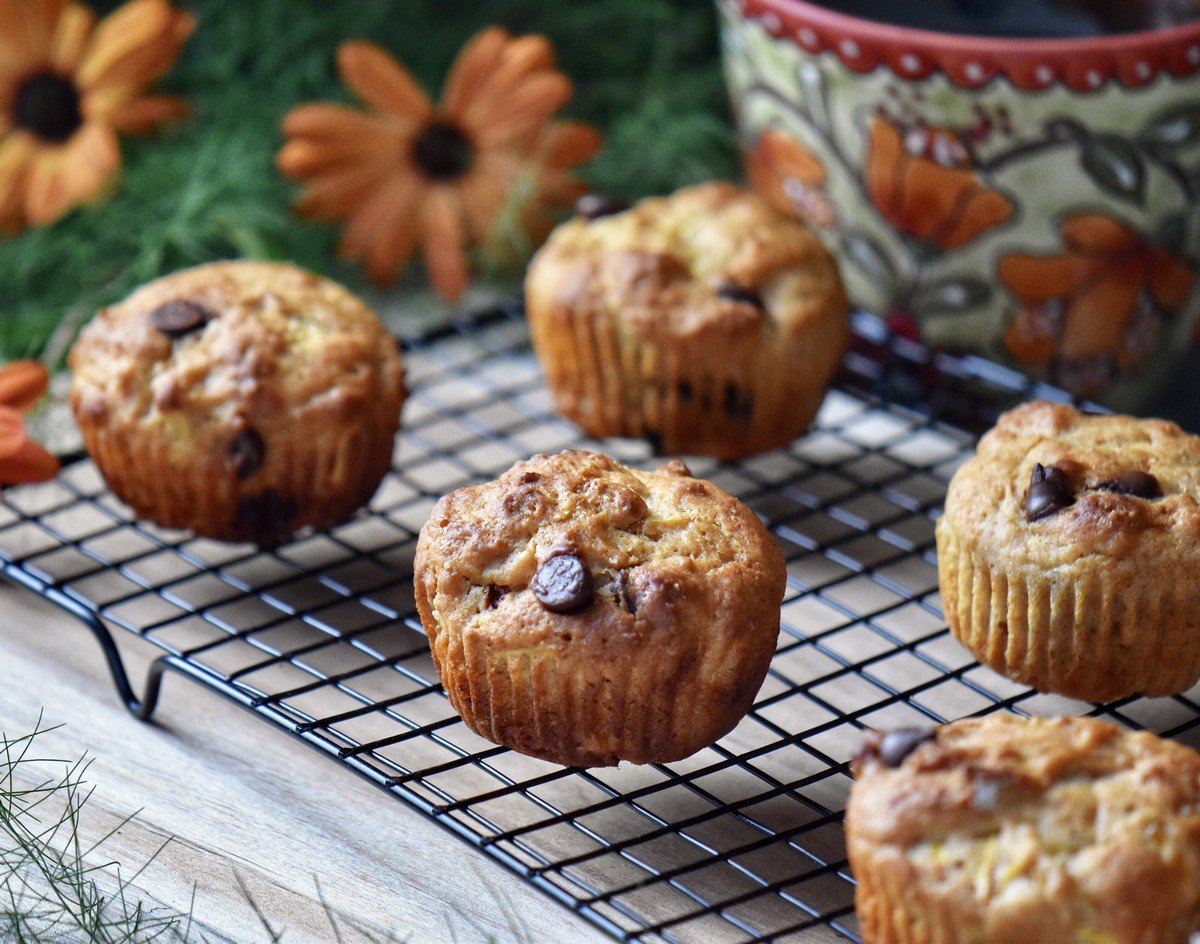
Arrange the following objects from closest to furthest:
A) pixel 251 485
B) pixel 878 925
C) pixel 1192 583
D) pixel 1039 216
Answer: pixel 878 925 → pixel 1192 583 → pixel 251 485 → pixel 1039 216

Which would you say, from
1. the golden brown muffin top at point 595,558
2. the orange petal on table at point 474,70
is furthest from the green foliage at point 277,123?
the golden brown muffin top at point 595,558

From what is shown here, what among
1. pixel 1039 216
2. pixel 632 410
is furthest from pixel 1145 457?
pixel 632 410

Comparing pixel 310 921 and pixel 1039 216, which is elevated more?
pixel 1039 216

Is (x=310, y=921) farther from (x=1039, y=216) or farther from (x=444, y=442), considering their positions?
(x=1039, y=216)

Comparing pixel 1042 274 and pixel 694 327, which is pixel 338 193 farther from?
pixel 1042 274

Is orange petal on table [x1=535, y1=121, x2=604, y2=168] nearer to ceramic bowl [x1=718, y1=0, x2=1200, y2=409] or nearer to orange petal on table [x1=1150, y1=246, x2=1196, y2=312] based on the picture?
ceramic bowl [x1=718, y1=0, x2=1200, y2=409]

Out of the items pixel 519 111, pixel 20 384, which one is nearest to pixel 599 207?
pixel 519 111

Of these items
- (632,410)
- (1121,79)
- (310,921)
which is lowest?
(310,921)

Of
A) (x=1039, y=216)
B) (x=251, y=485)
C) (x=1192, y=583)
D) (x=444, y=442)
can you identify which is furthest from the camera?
(x=444, y=442)
